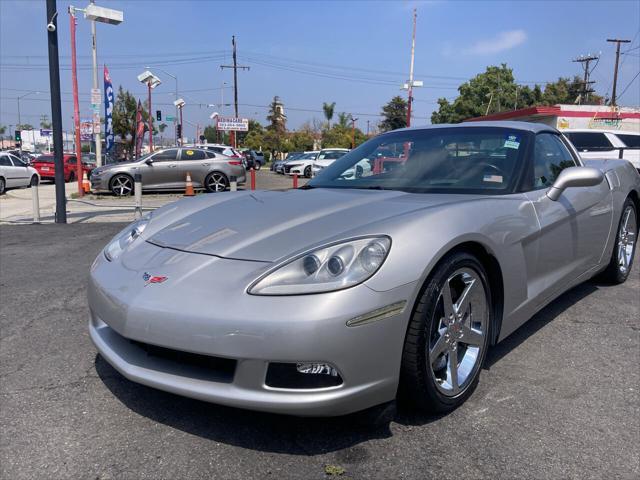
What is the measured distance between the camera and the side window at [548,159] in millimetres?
3444

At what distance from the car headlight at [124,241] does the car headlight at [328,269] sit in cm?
107

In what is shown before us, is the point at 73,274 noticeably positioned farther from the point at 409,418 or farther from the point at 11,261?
the point at 409,418

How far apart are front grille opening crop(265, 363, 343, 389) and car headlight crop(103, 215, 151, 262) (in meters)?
1.19

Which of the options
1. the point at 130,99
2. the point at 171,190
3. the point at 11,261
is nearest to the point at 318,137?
the point at 130,99

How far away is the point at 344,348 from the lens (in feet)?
6.72

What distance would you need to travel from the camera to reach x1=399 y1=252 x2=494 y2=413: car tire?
228 centimetres

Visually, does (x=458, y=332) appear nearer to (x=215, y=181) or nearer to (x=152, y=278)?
(x=152, y=278)

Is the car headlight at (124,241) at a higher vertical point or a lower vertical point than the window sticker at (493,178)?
lower

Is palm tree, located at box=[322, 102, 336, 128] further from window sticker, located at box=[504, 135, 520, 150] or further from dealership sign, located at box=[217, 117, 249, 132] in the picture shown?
window sticker, located at box=[504, 135, 520, 150]

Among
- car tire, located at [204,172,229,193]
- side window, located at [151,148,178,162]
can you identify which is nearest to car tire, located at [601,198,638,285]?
car tire, located at [204,172,229,193]

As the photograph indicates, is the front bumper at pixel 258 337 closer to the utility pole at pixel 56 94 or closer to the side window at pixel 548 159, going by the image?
the side window at pixel 548 159

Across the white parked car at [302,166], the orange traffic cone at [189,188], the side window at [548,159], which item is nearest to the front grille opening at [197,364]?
the side window at [548,159]

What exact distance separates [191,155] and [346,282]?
52.1ft

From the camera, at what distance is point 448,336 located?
2.52 metres
